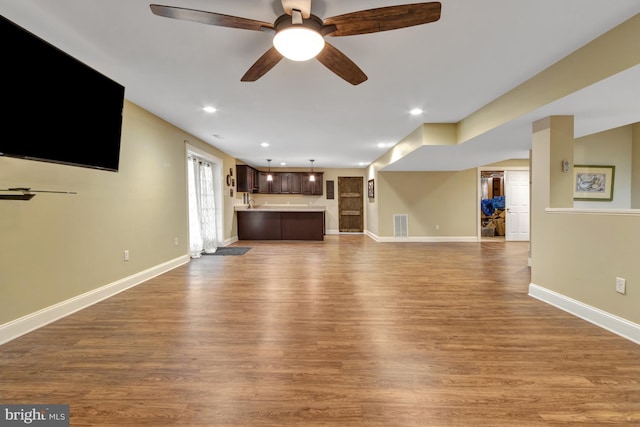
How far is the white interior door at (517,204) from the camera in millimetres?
7301

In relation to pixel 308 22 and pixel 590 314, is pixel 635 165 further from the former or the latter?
pixel 308 22

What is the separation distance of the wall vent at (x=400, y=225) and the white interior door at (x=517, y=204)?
2.77 meters

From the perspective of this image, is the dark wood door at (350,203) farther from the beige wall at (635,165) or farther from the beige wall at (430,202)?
the beige wall at (635,165)

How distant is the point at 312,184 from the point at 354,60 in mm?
6913

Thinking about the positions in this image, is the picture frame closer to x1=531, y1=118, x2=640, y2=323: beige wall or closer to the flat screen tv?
x1=531, y1=118, x2=640, y2=323: beige wall

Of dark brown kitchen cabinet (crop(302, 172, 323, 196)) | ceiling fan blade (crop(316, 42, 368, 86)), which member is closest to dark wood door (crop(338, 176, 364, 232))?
dark brown kitchen cabinet (crop(302, 172, 323, 196))

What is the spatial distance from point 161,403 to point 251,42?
2.56 meters

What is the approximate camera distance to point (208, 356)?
74.5 inches

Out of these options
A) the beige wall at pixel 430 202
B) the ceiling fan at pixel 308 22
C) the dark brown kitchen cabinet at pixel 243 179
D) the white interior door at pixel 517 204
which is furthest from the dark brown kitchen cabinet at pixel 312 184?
the ceiling fan at pixel 308 22

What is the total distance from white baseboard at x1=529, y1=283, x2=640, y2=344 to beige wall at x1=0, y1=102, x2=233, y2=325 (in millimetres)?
4982

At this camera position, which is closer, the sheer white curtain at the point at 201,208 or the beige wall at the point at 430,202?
the sheer white curtain at the point at 201,208

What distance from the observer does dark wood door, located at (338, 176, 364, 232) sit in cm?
965

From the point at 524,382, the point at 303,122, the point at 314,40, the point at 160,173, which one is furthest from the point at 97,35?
the point at 524,382

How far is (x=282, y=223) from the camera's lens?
7.86 metres
